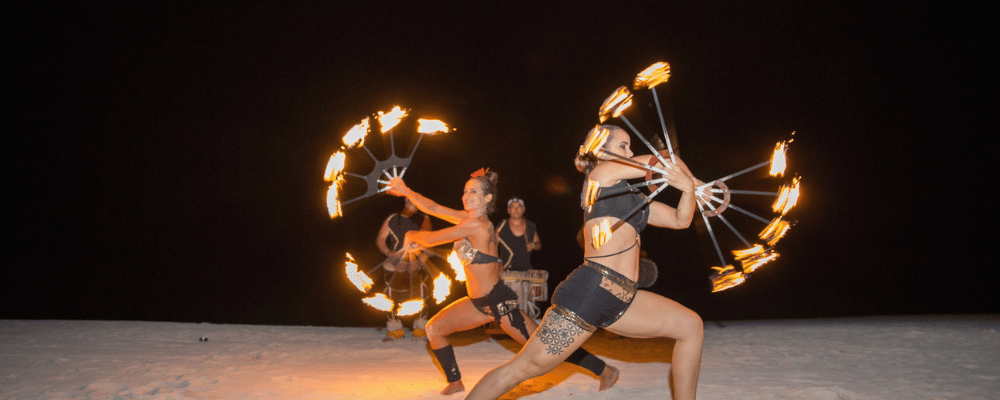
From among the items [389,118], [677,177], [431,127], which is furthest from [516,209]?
[677,177]

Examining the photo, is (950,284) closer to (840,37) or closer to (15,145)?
(840,37)

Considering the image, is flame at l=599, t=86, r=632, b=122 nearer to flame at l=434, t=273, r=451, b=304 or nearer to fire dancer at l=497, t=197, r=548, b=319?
flame at l=434, t=273, r=451, b=304

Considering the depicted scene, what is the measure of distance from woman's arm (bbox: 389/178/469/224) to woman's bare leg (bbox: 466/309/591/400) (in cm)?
155

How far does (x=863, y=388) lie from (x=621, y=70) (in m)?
5.01

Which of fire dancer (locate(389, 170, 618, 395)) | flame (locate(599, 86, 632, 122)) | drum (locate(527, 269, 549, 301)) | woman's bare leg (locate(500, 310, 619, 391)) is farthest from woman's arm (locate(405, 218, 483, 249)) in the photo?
drum (locate(527, 269, 549, 301))

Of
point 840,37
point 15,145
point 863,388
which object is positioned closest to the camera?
point 863,388

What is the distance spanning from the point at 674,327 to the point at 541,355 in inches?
25.4

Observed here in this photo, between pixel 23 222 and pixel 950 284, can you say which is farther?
pixel 950 284

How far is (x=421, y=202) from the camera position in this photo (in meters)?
3.97

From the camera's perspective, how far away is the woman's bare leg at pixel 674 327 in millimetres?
2641

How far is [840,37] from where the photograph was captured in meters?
7.80

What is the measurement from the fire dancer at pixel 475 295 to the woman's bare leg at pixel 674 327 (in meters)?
1.13

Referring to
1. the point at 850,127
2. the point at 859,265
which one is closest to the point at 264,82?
the point at 850,127

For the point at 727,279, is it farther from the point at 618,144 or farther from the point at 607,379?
the point at 607,379
